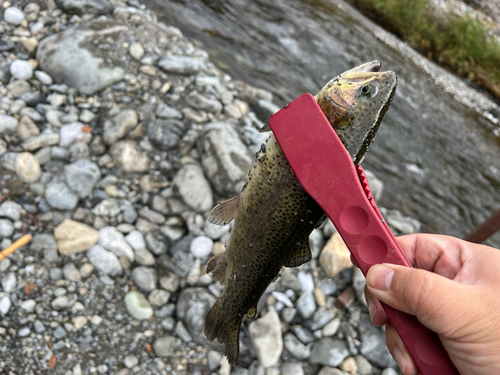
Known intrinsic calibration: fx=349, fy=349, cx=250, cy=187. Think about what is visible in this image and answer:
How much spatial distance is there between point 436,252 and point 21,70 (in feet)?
16.1

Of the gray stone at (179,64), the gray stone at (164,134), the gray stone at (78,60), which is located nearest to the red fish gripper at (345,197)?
the gray stone at (164,134)

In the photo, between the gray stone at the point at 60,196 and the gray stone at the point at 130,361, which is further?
the gray stone at the point at 60,196

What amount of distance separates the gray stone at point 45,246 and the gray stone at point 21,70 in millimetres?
2245

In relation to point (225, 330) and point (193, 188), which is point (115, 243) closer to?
point (193, 188)

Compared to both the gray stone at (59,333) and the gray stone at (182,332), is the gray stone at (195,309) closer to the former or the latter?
the gray stone at (182,332)

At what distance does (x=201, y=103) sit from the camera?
16.0 feet

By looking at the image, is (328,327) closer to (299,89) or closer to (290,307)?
(290,307)

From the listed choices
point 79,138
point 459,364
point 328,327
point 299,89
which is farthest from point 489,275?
point 299,89

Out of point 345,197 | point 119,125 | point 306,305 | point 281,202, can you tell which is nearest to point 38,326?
point 119,125

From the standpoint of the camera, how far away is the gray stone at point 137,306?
3.24 meters

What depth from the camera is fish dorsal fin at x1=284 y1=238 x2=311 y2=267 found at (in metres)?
2.22

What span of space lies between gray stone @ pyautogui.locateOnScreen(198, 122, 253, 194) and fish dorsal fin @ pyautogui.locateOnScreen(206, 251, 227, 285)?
1.58 meters

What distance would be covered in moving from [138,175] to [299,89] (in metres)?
4.56

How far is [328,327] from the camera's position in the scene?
3631 mm
